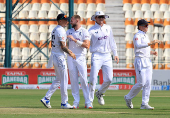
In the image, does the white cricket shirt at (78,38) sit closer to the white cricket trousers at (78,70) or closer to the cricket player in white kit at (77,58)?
the cricket player in white kit at (77,58)

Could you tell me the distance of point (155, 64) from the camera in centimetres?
2044

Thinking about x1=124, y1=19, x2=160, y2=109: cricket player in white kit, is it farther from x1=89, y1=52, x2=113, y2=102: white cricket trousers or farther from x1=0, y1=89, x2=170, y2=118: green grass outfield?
x1=89, y1=52, x2=113, y2=102: white cricket trousers

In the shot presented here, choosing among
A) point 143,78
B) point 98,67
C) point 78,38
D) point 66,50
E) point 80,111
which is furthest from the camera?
point 98,67

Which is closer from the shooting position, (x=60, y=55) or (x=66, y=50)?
(x=66, y=50)

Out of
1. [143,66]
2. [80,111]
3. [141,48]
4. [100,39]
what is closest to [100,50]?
[100,39]

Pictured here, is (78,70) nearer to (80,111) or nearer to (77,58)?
(77,58)

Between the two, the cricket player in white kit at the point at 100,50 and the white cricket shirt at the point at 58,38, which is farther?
the cricket player in white kit at the point at 100,50

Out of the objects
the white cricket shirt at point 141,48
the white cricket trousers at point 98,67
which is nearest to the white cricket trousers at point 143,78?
the white cricket shirt at point 141,48

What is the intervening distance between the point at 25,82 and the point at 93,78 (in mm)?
10293

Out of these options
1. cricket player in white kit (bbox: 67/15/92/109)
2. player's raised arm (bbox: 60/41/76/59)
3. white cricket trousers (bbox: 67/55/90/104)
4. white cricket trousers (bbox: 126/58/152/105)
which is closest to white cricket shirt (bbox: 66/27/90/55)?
cricket player in white kit (bbox: 67/15/92/109)

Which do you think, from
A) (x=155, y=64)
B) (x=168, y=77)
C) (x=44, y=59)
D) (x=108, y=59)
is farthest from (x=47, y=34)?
(x=108, y=59)

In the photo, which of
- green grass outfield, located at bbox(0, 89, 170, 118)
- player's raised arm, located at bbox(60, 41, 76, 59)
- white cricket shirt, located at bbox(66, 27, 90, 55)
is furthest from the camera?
white cricket shirt, located at bbox(66, 27, 90, 55)

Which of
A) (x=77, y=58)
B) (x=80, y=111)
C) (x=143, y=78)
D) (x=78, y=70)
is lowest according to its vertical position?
(x=80, y=111)

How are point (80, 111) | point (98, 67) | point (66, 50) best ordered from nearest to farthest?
1. point (80, 111)
2. point (66, 50)
3. point (98, 67)
